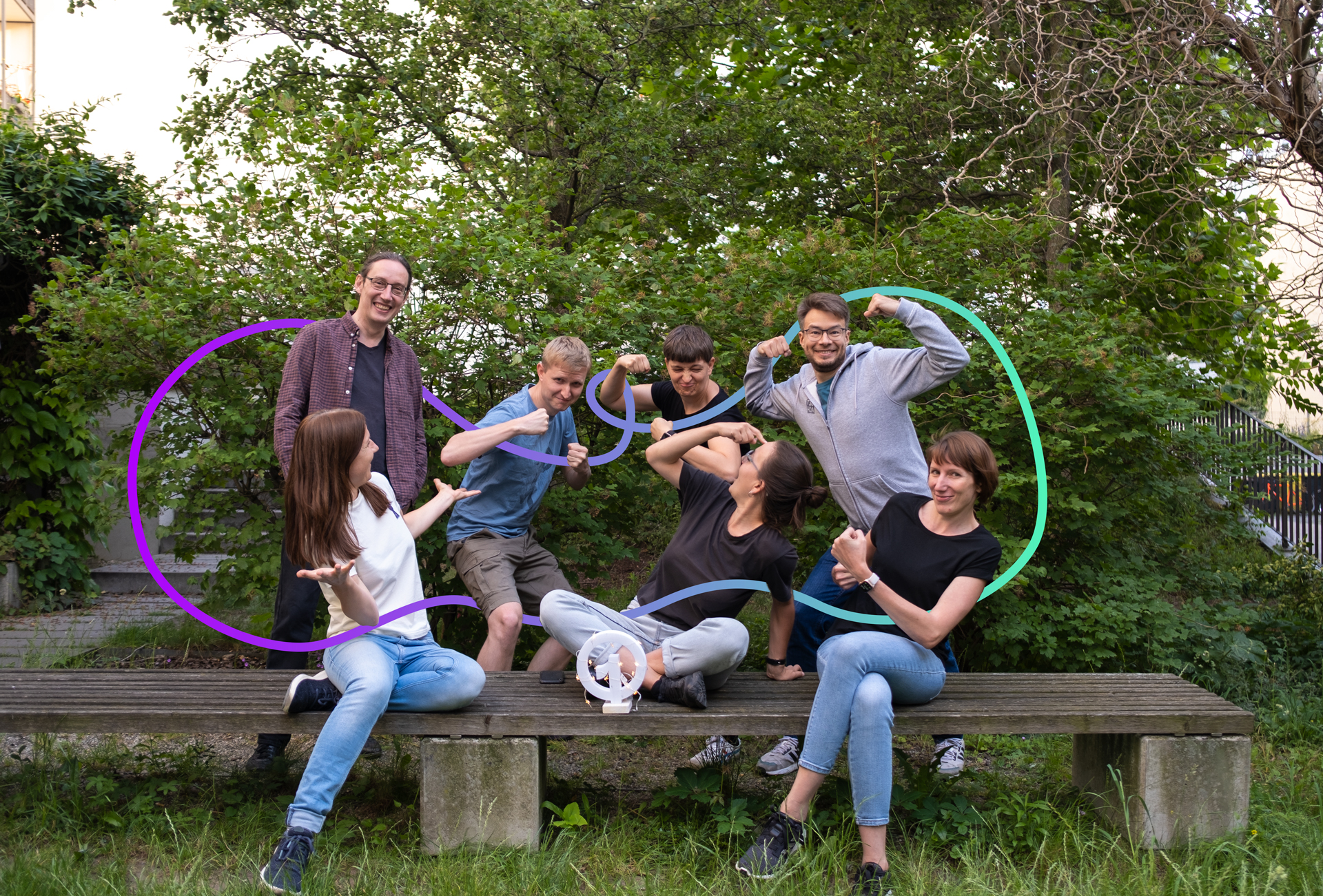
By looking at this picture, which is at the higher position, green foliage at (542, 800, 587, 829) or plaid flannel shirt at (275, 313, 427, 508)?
plaid flannel shirt at (275, 313, 427, 508)

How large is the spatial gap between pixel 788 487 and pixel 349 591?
4.80 ft

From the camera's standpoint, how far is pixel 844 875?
10.2 ft

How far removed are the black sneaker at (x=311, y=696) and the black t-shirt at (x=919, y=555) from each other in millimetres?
1780

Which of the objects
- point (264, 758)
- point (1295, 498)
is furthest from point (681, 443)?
point (1295, 498)

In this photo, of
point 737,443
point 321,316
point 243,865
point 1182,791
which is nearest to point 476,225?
point 321,316

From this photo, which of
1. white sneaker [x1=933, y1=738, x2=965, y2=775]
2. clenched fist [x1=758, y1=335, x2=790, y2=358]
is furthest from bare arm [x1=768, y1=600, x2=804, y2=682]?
clenched fist [x1=758, y1=335, x2=790, y2=358]

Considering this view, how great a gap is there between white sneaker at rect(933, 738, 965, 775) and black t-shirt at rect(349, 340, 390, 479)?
237 cm

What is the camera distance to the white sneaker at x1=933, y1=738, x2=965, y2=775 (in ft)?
12.9

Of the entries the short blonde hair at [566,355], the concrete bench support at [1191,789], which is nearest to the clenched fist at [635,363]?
the short blonde hair at [566,355]

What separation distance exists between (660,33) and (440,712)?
30.7ft

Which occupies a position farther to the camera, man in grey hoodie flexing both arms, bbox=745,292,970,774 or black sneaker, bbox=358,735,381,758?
black sneaker, bbox=358,735,381,758

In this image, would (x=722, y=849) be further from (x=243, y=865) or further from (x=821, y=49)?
(x=821, y=49)

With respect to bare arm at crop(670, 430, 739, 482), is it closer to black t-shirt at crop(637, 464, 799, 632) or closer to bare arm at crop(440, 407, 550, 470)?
black t-shirt at crop(637, 464, 799, 632)

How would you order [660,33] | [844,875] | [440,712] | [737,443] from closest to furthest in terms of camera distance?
[844,875] < [440,712] < [737,443] < [660,33]
